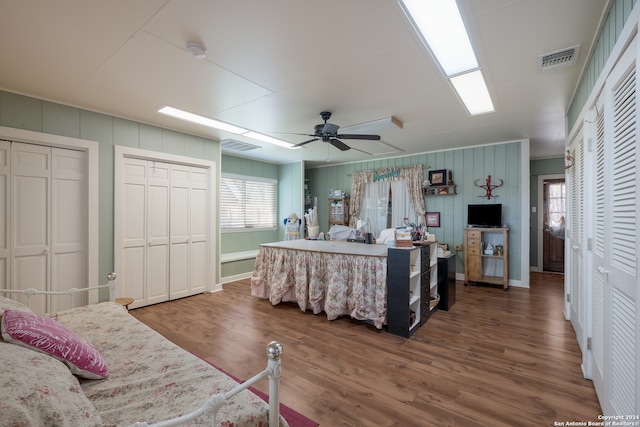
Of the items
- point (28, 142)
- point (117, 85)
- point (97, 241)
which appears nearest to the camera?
point (117, 85)

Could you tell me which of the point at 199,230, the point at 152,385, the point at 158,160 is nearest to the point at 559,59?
the point at 152,385

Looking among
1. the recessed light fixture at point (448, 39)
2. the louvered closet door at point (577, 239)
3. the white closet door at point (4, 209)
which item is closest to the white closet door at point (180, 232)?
the white closet door at point (4, 209)

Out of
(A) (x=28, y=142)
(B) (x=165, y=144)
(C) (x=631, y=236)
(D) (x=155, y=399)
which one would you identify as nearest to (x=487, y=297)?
(C) (x=631, y=236)

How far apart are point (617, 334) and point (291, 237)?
5.63 metres

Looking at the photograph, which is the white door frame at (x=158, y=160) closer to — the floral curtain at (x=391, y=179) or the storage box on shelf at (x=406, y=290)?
the storage box on shelf at (x=406, y=290)

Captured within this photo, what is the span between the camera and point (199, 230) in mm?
4691

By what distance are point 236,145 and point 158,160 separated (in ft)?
4.68

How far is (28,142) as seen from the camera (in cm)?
306

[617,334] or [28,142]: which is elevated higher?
[28,142]

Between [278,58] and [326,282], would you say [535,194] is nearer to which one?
[326,282]

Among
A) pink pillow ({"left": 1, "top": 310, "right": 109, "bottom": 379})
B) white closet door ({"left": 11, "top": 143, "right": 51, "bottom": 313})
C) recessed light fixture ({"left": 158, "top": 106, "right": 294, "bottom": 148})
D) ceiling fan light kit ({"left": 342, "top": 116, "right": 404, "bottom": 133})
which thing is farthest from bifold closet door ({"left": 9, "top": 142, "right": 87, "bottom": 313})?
ceiling fan light kit ({"left": 342, "top": 116, "right": 404, "bottom": 133})

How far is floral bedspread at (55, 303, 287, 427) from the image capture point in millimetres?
1098

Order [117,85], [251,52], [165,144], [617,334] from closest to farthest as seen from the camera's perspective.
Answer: [617,334]
[251,52]
[117,85]
[165,144]

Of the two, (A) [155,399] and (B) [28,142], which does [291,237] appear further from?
(A) [155,399]
